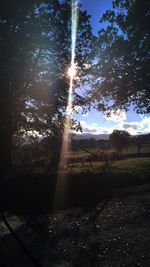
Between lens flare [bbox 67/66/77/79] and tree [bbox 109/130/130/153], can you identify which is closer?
lens flare [bbox 67/66/77/79]

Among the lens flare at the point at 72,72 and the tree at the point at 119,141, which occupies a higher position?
the lens flare at the point at 72,72

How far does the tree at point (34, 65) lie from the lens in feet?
102

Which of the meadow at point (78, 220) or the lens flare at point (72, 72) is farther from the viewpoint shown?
the lens flare at point (72, 72)

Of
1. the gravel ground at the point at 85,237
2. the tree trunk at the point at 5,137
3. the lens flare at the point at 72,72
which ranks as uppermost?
the lens flare at the point at 72,72

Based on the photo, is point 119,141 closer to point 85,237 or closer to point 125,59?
point 125,59

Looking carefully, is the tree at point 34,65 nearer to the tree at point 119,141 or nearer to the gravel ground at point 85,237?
the gravel ground at point 85,237

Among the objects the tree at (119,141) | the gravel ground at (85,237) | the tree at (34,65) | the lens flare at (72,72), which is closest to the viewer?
the gravel ground at (85,237)

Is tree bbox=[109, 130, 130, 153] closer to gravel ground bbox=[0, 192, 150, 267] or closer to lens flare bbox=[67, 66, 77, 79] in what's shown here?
lens flare bbox=[67, 66, 77, 79]

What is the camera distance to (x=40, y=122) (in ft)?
122

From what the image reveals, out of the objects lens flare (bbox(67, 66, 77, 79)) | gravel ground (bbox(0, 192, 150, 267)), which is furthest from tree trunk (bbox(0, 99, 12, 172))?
gravel ground (bbox(0, 192, 150, 267))

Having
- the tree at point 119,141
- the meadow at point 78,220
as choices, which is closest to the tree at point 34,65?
the meadow at point 78,220

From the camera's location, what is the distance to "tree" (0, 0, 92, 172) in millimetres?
31125

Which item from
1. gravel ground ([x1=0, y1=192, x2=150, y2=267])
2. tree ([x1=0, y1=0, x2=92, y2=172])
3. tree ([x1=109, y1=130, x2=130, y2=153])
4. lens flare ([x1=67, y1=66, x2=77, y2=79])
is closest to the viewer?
gravel ground ([x1=0, y1=192, x2=150, y2=267])

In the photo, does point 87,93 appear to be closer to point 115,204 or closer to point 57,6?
point 57,6
